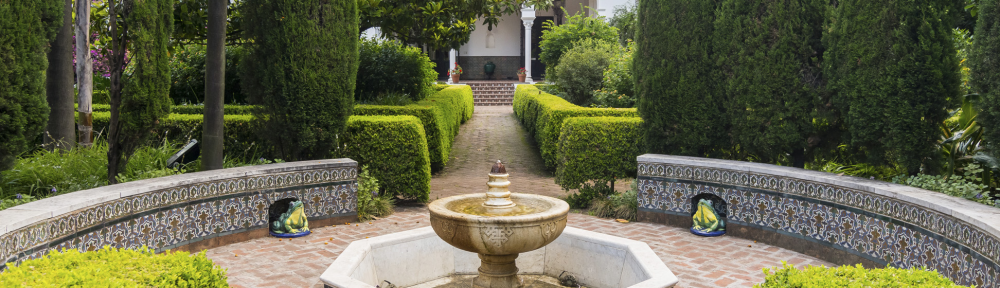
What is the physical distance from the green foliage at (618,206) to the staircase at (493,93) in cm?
1912

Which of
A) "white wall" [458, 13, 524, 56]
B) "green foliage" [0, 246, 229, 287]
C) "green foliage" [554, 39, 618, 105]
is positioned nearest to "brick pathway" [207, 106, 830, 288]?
"green foliage" [0, 246, 229, 287]

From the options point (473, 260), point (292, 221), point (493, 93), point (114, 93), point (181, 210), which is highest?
point (493, 93)

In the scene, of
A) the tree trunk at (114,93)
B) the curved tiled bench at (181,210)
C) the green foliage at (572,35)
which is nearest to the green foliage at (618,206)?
the curved tiled bench at (181,210)

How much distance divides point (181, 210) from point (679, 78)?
492 centimetres

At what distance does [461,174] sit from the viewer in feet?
34.9

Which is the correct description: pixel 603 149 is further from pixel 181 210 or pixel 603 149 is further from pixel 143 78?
pixel 143 78

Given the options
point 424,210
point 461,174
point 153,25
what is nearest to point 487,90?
point 461,174

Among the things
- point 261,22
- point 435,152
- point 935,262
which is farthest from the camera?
point 435,152

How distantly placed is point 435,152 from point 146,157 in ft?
14.3

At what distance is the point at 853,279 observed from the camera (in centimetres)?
267

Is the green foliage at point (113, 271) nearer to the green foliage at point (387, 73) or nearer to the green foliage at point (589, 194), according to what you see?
the green foliage at point (589, 194)

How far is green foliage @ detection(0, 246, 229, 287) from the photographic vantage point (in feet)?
7.75

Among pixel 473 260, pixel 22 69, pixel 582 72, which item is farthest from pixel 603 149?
pixel 582 72

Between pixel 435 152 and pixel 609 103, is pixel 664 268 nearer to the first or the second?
pixel 435 152
